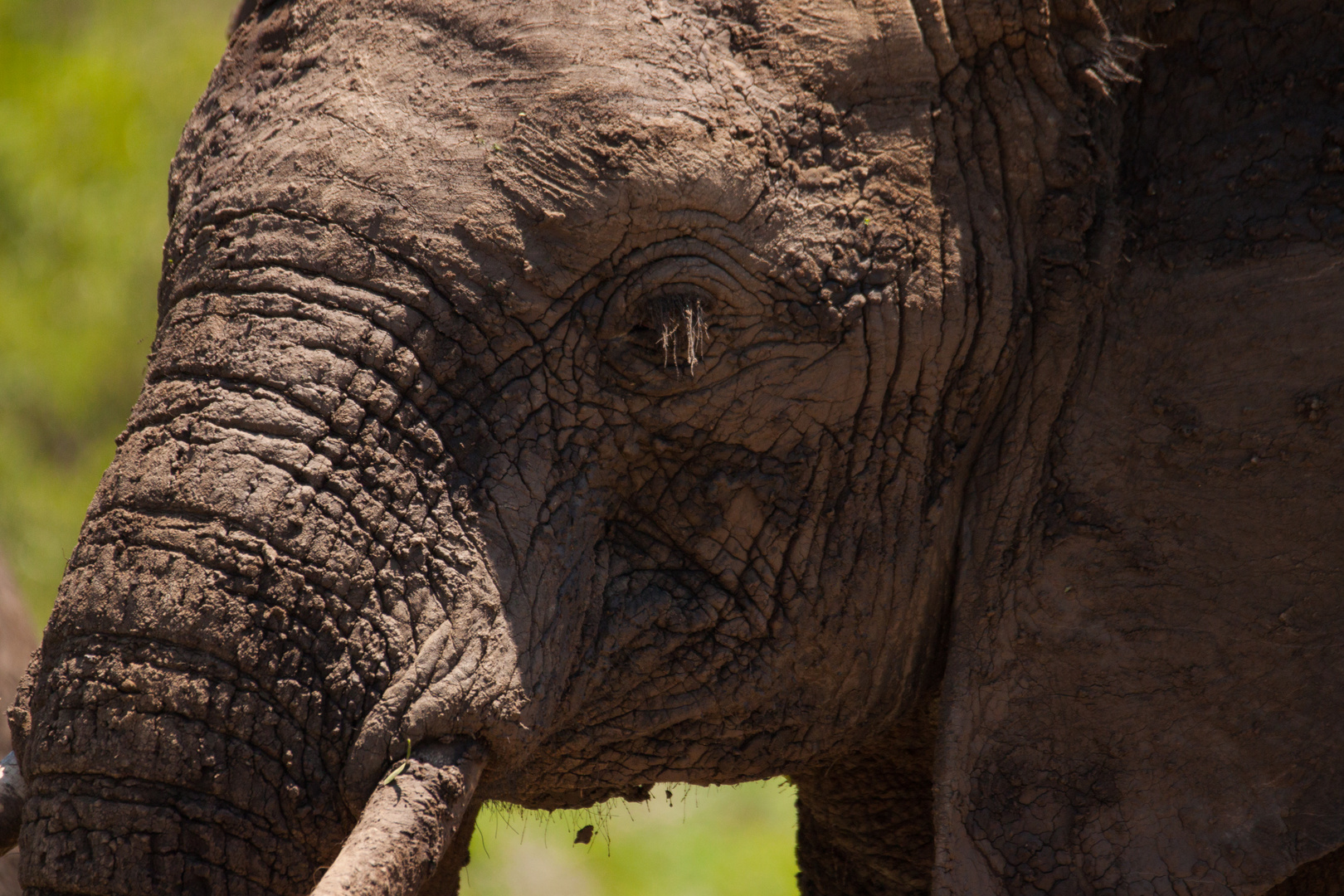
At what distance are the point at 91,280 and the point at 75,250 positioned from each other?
1.44ft

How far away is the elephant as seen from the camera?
6.87 feet

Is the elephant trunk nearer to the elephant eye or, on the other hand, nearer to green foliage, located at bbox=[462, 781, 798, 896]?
the elephant eye

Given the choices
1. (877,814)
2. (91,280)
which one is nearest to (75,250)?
(91,280)

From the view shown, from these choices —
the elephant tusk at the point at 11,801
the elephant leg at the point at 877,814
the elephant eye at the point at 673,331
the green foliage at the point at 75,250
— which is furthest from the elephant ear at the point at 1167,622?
the green foliage at the point at 75,250

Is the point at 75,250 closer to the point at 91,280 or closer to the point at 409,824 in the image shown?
the point at 91,280

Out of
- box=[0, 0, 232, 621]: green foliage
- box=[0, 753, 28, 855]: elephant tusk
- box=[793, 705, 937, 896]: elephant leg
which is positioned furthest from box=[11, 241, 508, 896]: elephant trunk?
box=[0, 0, 232, 621]: green foliage

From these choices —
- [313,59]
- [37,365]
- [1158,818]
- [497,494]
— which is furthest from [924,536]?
[37,365]

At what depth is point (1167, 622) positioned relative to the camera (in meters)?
2.41

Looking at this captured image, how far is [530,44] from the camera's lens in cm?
226

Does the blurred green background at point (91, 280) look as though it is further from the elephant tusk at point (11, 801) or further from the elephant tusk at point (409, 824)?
the elephant tusk at point (409, 824)

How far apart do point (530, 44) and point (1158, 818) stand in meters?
1.59

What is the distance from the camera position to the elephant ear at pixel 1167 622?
2320 mm

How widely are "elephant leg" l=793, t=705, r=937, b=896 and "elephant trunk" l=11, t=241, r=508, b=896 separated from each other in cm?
115

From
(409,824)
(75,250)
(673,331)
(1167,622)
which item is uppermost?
(75,250)
